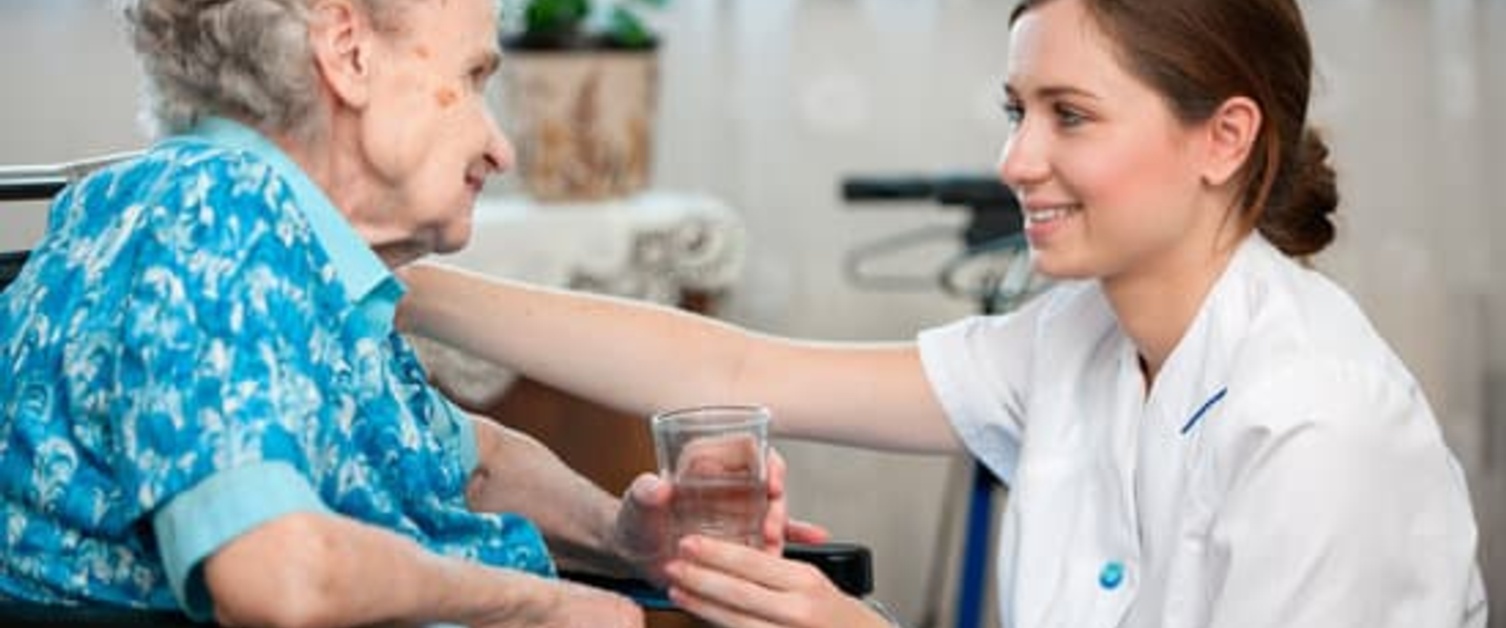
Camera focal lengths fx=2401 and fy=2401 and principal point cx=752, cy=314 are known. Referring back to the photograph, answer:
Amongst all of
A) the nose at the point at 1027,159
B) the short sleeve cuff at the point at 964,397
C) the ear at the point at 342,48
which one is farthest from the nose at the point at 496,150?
the short sleeve cuff at the point at 964,397

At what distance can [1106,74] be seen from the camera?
1.85 meters

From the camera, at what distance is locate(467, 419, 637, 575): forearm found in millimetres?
1885

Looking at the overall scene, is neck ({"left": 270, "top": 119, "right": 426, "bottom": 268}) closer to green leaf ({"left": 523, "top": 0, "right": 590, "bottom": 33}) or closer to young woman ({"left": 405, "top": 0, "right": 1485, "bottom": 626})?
young woman ({"left": 405, "top": 0, "right": 1485, "bottom": 626})

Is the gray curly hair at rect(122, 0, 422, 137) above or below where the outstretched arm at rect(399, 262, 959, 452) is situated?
above

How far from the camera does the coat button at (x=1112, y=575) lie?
1879mm

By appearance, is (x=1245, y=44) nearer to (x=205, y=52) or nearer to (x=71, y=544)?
(x=205, y=52)

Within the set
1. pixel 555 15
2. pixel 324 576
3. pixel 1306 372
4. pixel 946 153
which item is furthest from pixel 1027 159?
pixel 946 153

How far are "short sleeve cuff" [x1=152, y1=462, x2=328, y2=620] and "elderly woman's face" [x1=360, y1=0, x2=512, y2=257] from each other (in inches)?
11.6

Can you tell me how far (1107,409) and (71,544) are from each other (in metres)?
0.87

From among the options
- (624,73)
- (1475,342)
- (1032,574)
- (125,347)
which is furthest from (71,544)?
(1475,342)

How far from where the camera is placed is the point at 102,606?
4.84ft

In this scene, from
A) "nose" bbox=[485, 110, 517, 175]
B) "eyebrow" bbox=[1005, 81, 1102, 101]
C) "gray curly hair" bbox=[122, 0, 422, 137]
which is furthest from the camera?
"eyebrow" bbox=[1005, 81, 1102, 101]

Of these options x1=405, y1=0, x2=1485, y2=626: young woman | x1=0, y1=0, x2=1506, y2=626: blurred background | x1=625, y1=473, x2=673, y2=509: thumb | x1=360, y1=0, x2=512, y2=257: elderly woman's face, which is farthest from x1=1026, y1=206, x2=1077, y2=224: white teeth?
x1=0, y1=0, x2=1506, y2=626: blurred background

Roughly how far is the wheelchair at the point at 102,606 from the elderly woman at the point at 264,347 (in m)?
0.04
